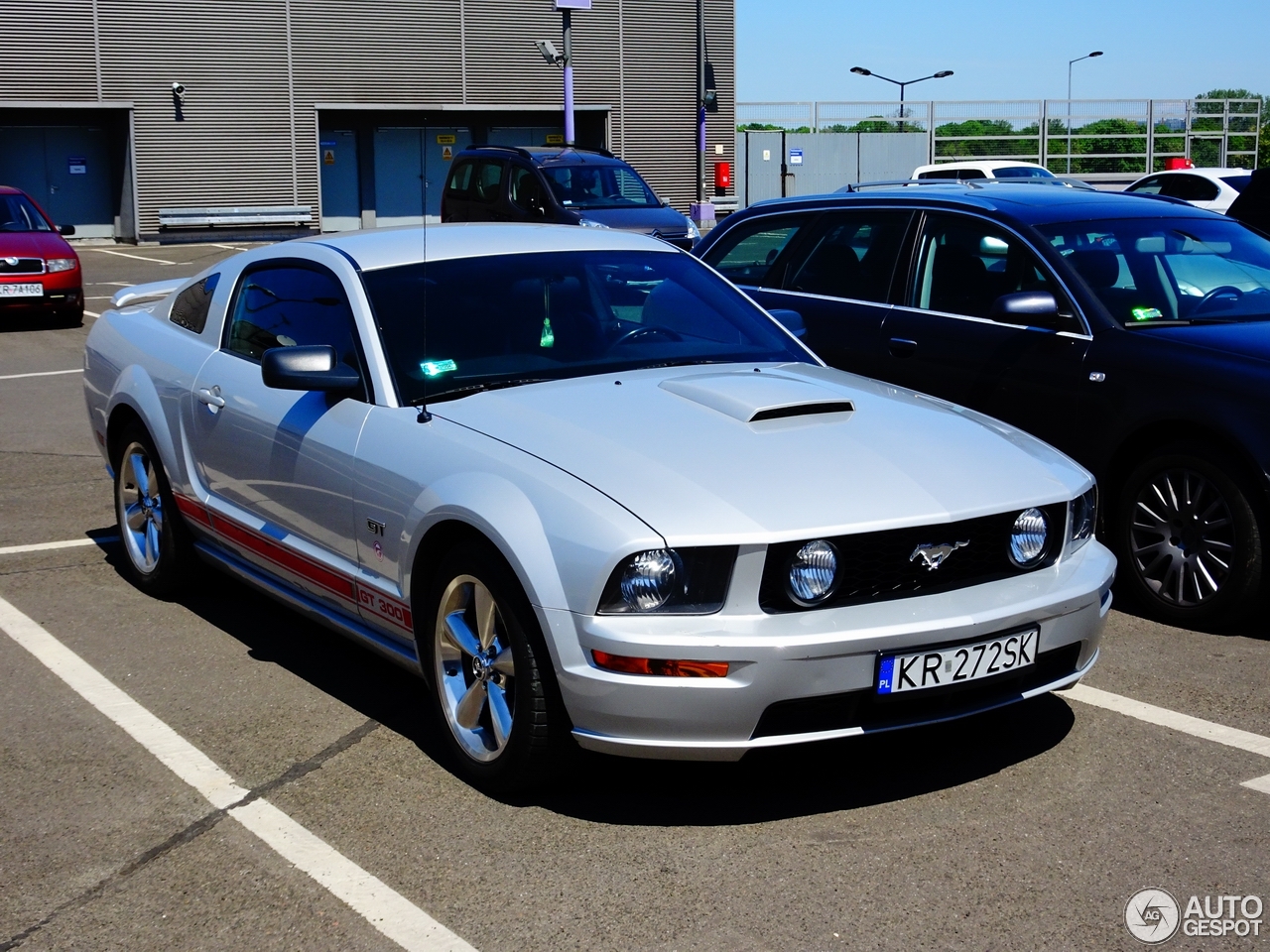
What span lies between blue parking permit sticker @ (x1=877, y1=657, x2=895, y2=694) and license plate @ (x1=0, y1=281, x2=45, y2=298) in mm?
14898

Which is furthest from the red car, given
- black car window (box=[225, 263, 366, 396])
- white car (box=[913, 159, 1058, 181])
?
white car (box=[913, 159, 1058, 181])

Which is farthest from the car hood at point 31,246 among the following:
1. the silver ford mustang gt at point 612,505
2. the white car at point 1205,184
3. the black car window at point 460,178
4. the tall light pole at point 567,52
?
the white car at point 1205,184

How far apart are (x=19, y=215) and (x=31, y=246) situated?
991 millimetres

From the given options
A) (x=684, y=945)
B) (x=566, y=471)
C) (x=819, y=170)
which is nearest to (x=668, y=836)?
(x=684, y=945)

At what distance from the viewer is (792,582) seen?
375 cm

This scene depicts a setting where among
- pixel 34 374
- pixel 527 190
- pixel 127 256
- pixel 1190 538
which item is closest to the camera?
pixel 1190 538

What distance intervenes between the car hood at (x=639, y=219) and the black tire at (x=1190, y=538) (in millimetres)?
13879

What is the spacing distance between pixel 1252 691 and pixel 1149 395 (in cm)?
133

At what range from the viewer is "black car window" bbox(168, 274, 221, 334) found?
6.02 metres

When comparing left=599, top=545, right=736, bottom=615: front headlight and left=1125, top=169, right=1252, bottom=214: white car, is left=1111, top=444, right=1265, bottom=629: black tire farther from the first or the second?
left=1125, top=169, right=1252, bottom=214: white car

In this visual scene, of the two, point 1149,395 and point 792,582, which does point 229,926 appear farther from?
point 1149,395

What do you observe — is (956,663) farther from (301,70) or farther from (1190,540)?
(301,70)

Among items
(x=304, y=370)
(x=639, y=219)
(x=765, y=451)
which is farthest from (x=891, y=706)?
(x=639, y=219)

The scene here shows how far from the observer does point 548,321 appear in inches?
198
